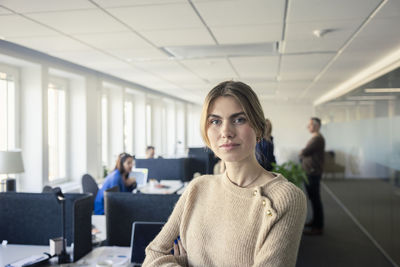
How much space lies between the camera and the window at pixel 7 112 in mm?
4277

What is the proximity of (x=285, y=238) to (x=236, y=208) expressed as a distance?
5.7 inches

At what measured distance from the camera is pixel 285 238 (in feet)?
2.83

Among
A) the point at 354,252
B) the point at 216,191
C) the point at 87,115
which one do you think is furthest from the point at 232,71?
the point at 216,191

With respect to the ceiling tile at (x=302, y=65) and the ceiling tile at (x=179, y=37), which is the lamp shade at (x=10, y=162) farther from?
the ceiling tile at (x=302, y=65)

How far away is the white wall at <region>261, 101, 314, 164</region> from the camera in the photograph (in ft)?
42.7

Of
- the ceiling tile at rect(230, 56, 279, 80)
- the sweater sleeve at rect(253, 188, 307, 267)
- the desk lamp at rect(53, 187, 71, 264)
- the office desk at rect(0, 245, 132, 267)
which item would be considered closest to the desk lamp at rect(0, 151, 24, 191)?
the office desk at rect(0, 245, 132, 267)

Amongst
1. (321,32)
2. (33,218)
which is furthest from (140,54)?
(33,218)

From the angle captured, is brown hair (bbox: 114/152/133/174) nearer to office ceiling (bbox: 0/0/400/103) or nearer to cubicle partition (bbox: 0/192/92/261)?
office ceiling (bbox: 0/0/400/103)

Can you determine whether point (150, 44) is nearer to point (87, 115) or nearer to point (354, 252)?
point (87, 115)

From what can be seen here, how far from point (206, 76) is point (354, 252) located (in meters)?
3.40

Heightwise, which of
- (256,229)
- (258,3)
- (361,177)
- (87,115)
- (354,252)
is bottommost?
(354,252)

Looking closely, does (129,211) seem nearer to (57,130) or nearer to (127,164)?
(127,164)

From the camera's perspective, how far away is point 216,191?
101 centimetres

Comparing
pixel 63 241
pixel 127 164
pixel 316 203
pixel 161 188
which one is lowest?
pixel 316 203
